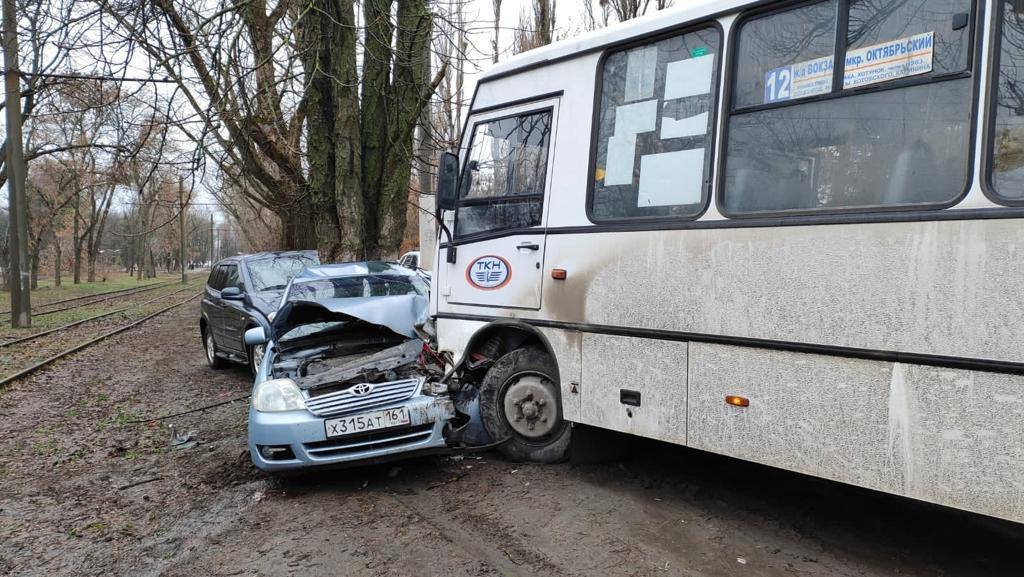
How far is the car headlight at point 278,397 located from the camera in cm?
481

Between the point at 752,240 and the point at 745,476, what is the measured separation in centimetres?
204

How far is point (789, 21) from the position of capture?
11.9 ft

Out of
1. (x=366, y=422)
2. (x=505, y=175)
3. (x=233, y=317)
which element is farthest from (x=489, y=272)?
(x=233, y=317)

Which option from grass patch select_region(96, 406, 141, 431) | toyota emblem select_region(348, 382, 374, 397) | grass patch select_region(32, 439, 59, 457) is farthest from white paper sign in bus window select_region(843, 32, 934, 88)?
grass patch select_region(96, 406, 141, 431)

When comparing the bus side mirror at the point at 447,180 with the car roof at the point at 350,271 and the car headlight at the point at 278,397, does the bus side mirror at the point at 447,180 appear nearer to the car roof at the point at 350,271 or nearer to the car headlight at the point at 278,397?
the car headlight at the point at 278,397

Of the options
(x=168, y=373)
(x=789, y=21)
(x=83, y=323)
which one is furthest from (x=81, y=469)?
(x=83, y=323)

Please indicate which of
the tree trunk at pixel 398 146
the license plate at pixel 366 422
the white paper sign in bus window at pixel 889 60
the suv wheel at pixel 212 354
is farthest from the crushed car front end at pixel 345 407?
the tree trunk at pixel 398 146

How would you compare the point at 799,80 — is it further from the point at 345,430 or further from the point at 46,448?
the point at 46,448

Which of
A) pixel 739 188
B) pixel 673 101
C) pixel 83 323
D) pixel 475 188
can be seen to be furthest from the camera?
pixel 83 323

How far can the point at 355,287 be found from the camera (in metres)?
6.91

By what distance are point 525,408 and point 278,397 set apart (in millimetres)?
1790

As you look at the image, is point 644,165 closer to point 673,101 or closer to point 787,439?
point 673,101

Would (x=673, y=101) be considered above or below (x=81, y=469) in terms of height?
above

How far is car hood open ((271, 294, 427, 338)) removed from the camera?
6.08m
